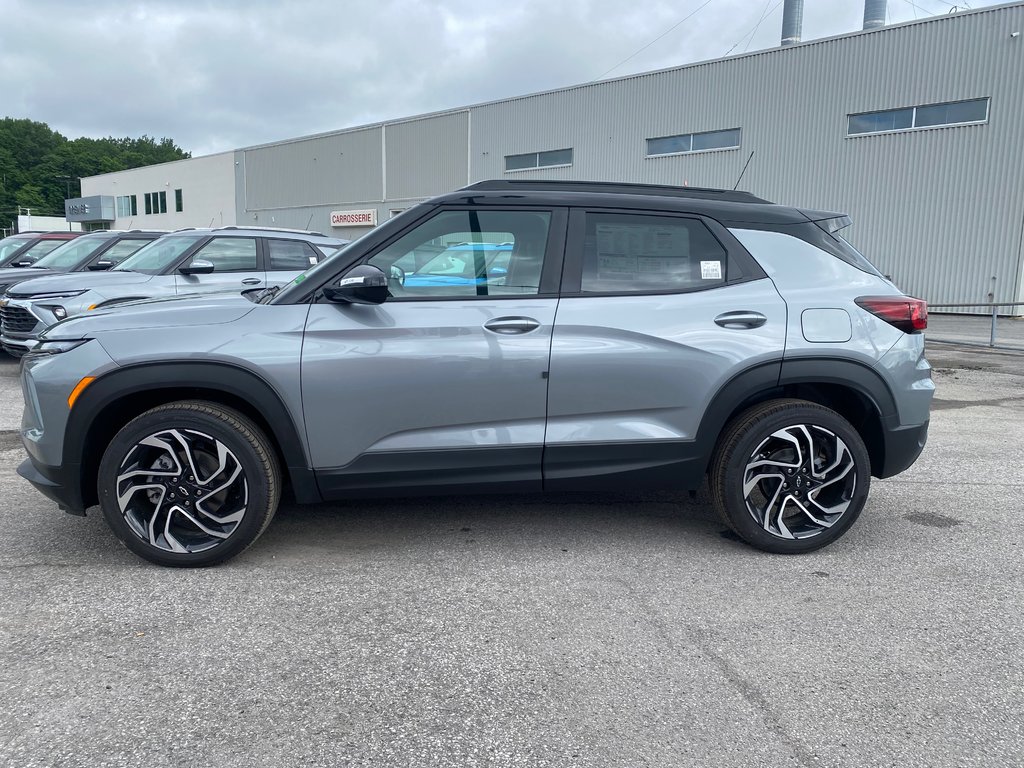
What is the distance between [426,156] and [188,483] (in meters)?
31.2

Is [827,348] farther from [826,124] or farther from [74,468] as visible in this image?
[826,124]

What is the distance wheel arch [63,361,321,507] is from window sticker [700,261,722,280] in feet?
6.96

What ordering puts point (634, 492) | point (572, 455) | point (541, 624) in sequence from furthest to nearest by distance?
point (634, 492) < point (572, 455) < point (541, 624)

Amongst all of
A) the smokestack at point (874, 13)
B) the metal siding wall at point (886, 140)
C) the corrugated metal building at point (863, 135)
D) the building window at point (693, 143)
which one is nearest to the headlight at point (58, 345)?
the corrugated metal building at point (863, 135)

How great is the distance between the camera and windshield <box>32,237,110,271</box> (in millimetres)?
10516

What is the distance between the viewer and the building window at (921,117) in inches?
755

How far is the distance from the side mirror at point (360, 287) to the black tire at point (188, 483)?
719 millimetres

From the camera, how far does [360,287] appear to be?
3383 mm

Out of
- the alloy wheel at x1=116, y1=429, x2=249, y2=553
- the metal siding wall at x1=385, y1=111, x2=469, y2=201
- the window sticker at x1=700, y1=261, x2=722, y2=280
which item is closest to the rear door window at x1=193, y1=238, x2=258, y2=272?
the alloy wheel at x1=116, y1=429, x2=249, y2=553

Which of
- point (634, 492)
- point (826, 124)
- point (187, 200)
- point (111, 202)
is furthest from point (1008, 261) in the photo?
point (111, 202)

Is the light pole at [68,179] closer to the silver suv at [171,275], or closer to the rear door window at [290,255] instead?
the silver suv at [171,275]

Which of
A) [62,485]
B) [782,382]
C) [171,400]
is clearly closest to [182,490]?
[171,400]

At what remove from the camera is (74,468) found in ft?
11.3

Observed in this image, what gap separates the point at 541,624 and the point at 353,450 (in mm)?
1182
